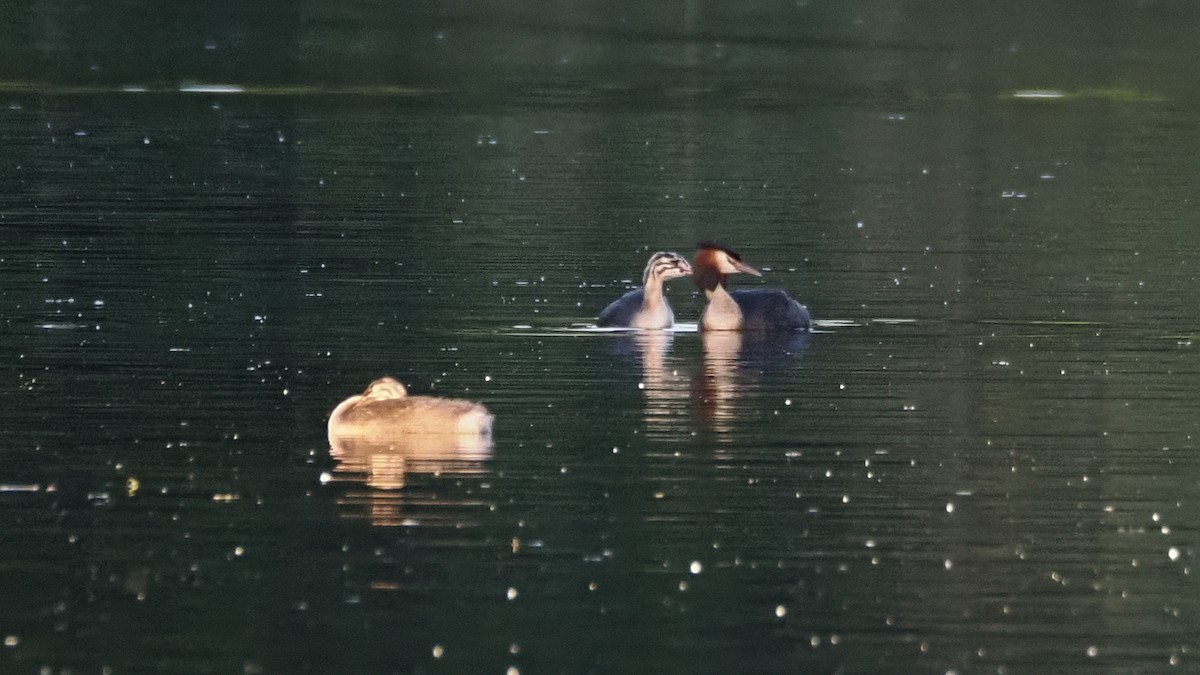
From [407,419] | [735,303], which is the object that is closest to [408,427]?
[407,419]

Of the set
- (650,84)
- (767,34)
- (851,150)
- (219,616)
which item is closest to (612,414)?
(219,616)

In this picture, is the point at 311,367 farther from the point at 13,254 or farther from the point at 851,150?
the point at 851,150

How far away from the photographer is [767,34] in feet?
197

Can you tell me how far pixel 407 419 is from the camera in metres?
14.7

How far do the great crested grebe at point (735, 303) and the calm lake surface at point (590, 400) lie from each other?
348 millimetres

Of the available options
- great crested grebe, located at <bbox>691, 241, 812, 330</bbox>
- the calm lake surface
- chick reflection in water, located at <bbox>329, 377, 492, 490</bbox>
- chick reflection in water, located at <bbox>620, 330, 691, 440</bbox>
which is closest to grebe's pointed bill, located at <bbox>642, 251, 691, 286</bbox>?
great crested grebe, located at <bbox>691, 241, 812, 330</bbox>

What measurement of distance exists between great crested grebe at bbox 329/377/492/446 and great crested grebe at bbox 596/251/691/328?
4.95 metres

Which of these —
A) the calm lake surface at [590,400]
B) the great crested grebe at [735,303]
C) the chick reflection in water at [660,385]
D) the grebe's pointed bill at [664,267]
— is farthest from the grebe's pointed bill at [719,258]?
the calm lake surface at [590,400]

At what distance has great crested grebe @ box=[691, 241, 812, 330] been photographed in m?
19.7

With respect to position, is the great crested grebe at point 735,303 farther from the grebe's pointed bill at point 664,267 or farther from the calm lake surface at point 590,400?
the calm lake surface at point 590,400

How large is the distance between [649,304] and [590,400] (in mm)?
3873

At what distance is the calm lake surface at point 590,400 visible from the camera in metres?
11.0

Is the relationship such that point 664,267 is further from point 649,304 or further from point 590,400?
point 590,400

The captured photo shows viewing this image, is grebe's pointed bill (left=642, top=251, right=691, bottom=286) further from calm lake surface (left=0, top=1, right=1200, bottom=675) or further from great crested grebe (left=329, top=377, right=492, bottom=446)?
great crested grebe (left=329, top=377, right=492, bottom=446)
